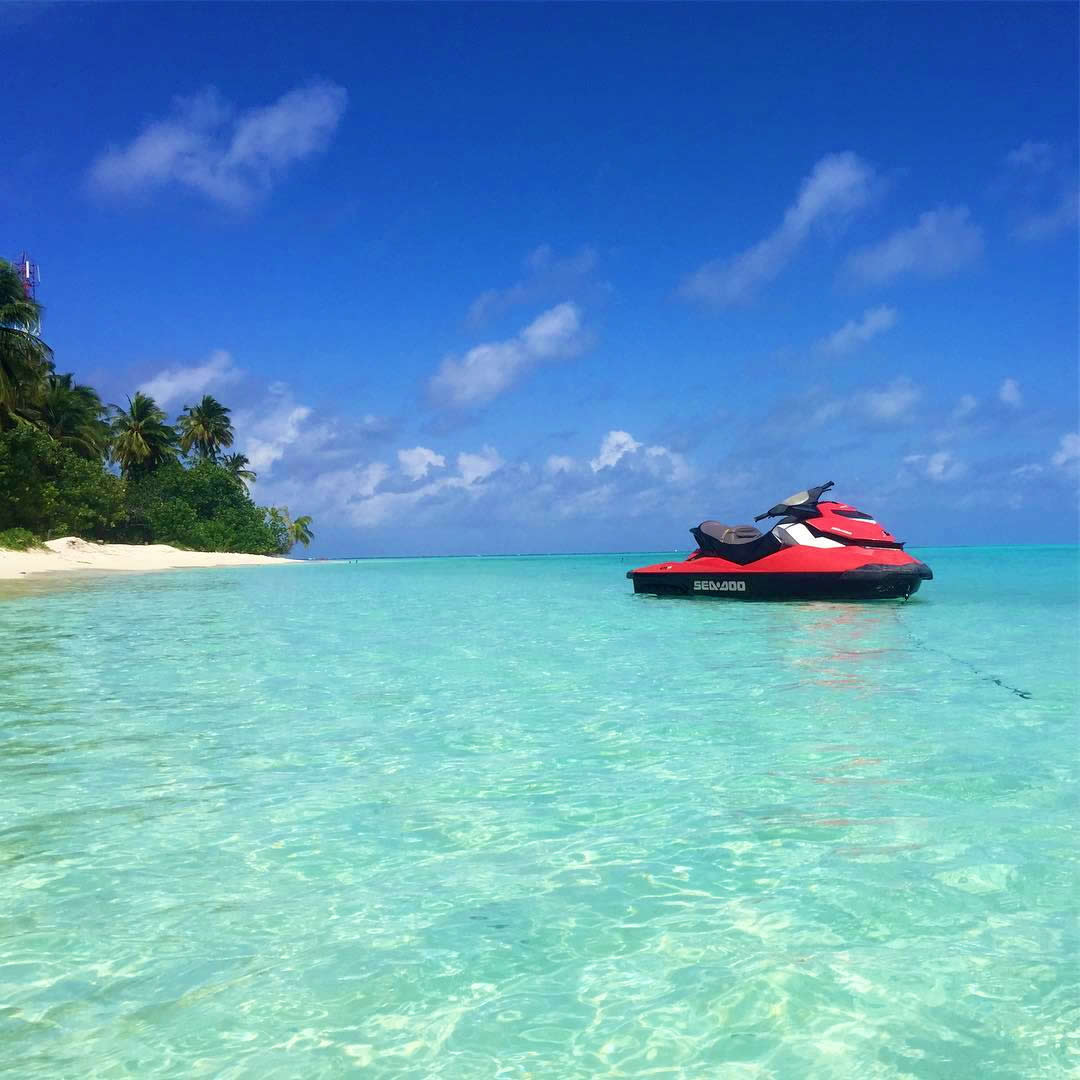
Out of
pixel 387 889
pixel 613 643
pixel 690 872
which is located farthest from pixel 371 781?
pixel 613 643

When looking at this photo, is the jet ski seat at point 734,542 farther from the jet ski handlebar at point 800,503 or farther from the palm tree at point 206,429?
the palm tree at point 206,429

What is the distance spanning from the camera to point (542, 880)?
3.46 m

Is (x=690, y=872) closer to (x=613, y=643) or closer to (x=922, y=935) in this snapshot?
(x=922, y=935)

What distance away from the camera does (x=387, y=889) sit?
11.1 feet

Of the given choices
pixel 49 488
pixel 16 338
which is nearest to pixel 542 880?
pixel 16 338

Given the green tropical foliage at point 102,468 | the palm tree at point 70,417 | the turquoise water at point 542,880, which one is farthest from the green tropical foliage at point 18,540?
the turquoise water at point 542,880

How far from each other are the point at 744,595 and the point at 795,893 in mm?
14266

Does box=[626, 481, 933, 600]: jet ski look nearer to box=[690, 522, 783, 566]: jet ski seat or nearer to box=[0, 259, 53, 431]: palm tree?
box=[690, 522, 783, 566]: jet ski seat

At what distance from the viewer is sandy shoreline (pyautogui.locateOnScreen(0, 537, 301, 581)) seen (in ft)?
120

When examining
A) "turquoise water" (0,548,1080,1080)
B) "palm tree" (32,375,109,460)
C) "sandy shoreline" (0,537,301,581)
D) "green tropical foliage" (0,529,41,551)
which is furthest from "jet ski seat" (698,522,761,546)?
"palm tree" (32,375,109,460)

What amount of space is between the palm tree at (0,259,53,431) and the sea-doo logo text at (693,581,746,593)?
3075 centimetres

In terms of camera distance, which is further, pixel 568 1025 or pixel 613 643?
pixel 613 643

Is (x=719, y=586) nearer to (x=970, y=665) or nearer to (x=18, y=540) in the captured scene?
(x=970, y=665)

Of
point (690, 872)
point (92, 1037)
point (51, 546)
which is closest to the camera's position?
point (92, 1037)
